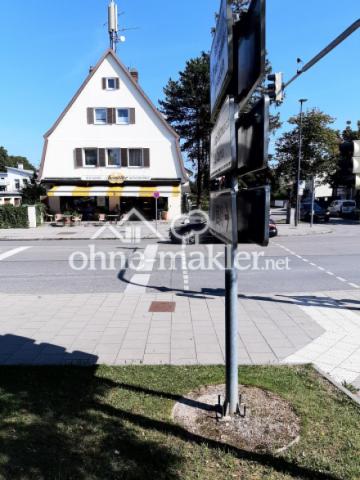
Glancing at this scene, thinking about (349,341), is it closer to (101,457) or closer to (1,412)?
(101,457)

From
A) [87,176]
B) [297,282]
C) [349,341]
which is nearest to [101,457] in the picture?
[349,341]

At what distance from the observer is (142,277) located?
12.0m

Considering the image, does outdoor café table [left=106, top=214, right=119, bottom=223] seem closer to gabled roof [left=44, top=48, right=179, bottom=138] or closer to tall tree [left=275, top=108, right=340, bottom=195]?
gabled roof [left=44, top=48, right=179, bottom=138]

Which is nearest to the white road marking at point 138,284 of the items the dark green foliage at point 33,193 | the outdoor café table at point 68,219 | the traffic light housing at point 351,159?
the traffic light housing at point 351,159

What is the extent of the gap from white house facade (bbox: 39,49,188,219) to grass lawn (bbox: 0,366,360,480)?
2893 centimetres

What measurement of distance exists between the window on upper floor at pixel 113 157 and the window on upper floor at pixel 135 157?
1.01 m

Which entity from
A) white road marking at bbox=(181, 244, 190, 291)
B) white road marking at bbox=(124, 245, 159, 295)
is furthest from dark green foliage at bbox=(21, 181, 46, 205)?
white road marking at bbox=(181, 244, 190, 291)

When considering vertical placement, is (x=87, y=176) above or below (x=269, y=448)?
above

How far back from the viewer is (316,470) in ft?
10.5

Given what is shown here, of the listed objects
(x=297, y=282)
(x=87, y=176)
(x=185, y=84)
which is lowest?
(x=297, y=282)

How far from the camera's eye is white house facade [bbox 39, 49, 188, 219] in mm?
32844

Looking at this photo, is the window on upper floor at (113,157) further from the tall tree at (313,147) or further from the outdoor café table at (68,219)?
the tall tree at (313,147)

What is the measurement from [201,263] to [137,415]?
10627 mm

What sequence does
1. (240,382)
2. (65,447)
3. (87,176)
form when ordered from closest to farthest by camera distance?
(65,447) < (240,382) < (87,176)
